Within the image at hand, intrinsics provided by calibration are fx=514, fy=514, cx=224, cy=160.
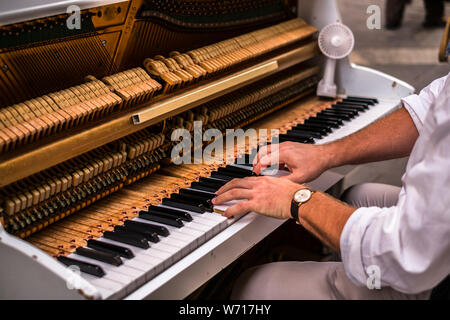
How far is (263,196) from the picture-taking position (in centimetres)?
187

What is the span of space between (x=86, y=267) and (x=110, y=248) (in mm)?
131

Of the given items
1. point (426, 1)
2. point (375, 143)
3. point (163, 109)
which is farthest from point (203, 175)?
point (426, 1)

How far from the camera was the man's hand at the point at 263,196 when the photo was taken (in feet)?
6.01

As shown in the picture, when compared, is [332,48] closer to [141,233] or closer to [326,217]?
[326,217]

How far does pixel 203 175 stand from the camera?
7.50 ft

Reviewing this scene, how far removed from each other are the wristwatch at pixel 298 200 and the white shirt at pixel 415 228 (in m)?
0.22

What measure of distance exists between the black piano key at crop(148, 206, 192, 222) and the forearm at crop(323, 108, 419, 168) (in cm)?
77

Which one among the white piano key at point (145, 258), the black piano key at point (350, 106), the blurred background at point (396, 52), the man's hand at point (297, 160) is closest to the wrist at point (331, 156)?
the man's hand at point (297, 160)

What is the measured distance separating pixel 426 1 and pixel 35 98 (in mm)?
10269

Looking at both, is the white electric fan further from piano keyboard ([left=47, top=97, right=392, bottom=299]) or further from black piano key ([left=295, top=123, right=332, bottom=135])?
piano keyboard ([left=47, top=97, right=392, bottom=299])

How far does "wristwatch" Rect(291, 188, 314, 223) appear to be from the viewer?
5.85 ft

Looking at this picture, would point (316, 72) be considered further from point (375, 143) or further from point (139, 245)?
point (139, 245)

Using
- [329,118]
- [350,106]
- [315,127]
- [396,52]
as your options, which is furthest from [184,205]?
[396,52]

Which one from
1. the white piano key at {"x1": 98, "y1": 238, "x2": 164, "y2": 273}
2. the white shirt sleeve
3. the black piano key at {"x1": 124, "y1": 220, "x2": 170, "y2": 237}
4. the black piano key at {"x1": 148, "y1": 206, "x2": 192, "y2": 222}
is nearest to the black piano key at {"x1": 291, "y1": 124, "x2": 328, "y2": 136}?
the white shirt sleeve
